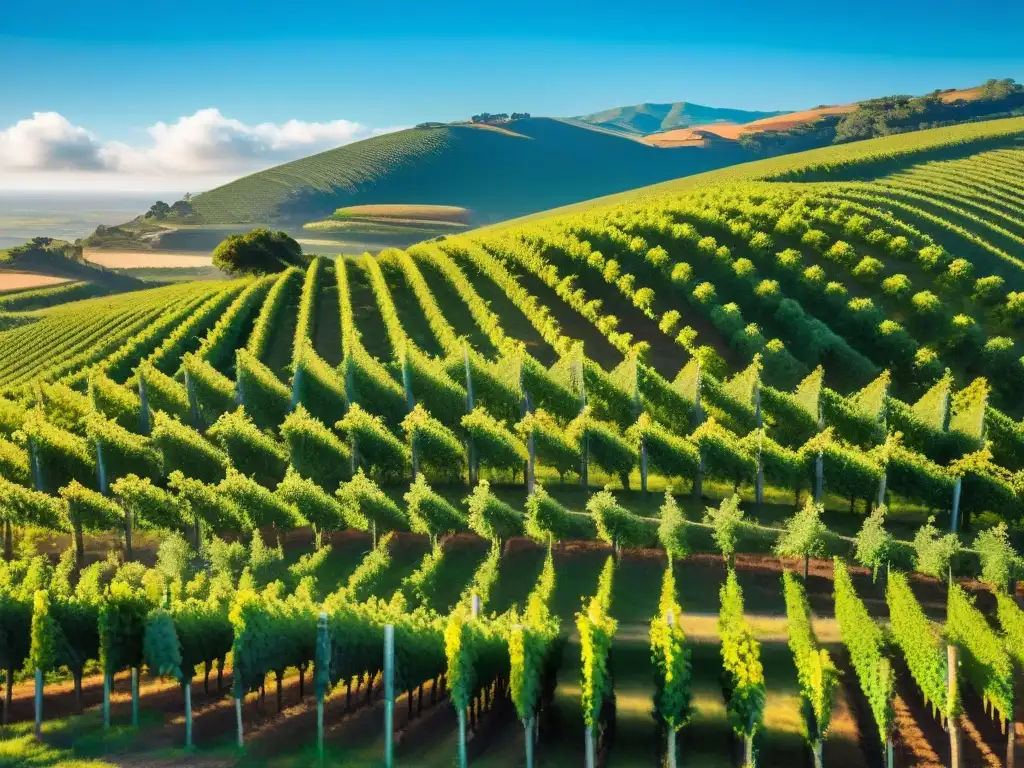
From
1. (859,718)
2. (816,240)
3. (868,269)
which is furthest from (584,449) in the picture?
(816,240)

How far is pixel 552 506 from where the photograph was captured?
34.4 meters

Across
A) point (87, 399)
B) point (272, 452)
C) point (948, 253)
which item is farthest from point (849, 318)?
point (87, 399)

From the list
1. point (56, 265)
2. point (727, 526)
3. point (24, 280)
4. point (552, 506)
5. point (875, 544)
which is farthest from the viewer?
point (56, 265)

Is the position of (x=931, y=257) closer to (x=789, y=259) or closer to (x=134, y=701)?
(x=789, y=259)

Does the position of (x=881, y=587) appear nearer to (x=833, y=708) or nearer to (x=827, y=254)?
(x=833, y=708)

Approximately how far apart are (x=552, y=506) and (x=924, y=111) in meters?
172

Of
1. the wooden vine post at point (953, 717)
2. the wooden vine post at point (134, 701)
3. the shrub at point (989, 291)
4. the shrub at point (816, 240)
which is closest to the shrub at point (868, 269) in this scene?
the shrub at point (816, 240)

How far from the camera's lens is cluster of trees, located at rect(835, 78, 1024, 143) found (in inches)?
6452

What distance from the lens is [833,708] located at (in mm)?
26359

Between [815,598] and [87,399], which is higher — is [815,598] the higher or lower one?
the lower one

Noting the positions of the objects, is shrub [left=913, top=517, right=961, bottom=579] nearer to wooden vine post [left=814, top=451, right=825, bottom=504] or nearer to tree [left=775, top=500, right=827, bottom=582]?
tree [left=775, top=500, right=827, bottom=582]

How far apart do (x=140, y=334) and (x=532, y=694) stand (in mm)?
53177

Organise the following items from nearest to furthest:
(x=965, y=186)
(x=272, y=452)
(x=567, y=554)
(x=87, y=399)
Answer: (x=567, y=554)
(x=272, y=452)
(x=87, y=399)
(x=965, y=186)

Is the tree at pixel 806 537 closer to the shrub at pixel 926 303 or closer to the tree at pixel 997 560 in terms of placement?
the tree at pixel 997 560
